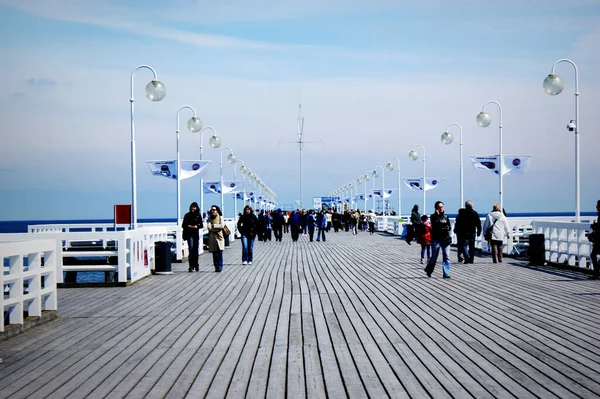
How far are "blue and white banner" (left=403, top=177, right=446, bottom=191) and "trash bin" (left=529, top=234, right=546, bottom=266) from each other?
26016mm

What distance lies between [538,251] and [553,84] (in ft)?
15.1

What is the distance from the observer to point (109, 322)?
33.2 ft

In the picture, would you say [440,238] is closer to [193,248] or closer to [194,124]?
[193,248]

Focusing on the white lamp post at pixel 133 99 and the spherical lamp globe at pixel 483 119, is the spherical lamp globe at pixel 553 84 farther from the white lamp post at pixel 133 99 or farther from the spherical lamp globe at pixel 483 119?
the white lamp post at pixel 133 99

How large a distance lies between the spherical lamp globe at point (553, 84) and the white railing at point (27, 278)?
12399 mm

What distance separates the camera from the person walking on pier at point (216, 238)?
19.4 meters

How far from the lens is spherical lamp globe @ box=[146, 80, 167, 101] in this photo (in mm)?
17953

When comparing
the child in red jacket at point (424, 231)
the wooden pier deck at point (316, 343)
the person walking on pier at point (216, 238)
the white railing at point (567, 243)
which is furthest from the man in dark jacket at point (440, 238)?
the person walking on pier at point (216, 238)

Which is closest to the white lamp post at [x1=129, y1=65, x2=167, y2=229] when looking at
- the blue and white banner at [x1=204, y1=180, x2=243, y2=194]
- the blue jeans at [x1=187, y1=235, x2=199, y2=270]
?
the blue jeans at [x1=187, y1=235, x2=199, y2=270]

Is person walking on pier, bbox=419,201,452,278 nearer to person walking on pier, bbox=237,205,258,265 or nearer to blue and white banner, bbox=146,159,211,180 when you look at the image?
person walking on pier, bbox=237,205,258,265

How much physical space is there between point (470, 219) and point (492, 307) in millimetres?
9997

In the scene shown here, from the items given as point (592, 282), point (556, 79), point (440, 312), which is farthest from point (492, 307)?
point (556, 79)

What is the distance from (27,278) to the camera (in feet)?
31.5

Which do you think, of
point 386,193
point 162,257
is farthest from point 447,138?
point 386,193
